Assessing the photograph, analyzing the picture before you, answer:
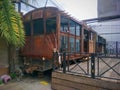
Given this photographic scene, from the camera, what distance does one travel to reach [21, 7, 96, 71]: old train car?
6480mm

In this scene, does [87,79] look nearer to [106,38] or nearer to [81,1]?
[81,1]

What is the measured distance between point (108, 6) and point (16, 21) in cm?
1566

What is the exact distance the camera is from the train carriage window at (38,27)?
7023 millimetres

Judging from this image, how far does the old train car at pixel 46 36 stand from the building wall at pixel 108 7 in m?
12.0

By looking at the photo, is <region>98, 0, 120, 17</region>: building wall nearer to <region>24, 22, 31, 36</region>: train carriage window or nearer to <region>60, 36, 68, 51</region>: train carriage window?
<region>60, 36, 68, 51</region>: train carriage window

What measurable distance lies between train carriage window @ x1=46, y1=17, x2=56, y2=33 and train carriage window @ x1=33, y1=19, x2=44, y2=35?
13.7 inches

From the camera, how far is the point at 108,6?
61.7 ft

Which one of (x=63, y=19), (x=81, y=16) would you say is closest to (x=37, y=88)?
(x=63, y=19)

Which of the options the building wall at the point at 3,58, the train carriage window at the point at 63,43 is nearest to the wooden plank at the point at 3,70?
the building wall at the point at 3,58

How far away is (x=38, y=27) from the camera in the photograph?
23.5 ft

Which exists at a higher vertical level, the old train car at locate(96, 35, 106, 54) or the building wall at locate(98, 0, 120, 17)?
the building wall at locate(98, 0, 120, 17)

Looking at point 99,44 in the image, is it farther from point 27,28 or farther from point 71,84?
point 71,84

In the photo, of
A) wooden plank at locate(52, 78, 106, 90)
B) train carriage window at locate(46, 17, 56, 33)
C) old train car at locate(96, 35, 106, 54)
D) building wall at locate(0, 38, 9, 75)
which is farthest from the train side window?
old train car at locate(96, 35, 106, 54)

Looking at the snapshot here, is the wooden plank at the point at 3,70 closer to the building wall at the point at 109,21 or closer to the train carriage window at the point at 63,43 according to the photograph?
the train carriage window at the point at 63,43
